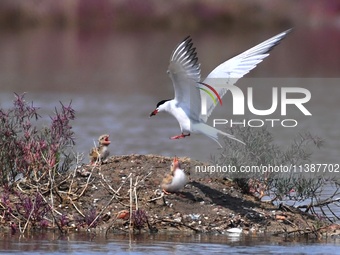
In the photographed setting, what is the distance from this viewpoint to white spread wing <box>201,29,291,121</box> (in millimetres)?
12328

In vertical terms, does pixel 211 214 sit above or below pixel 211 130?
below

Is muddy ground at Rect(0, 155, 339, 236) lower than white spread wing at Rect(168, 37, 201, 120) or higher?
lower

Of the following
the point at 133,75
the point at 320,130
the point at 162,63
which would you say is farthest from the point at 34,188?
the point at 162,63

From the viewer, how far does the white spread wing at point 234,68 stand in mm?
12328

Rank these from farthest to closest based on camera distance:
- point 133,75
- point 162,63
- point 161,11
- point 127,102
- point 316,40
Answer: point 161,11 < point 316,40 < point 162,63 < point 133,75 < point 127,102

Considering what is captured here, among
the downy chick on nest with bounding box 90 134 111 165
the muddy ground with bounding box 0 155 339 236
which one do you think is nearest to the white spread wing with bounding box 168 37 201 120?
the muddy ground with bounding box 0 155 339 236

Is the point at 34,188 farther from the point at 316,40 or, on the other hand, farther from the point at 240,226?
the point at 316,40

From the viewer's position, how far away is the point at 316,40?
44.0 meters

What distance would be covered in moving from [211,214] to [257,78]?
A: 18901 millimetres

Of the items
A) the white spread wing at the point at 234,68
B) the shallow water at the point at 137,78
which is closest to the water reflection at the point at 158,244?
the white spread wing at the point at 234,68

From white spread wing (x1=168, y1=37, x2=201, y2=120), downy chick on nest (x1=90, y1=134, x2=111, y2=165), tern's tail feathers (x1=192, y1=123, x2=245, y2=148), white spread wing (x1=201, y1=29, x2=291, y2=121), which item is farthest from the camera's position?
downy chick on nest (x1=90, y1=134, x2=111, y2=165)

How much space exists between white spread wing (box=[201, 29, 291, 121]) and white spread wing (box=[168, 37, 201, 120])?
20 centimetres

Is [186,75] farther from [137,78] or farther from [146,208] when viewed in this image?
[137,78]

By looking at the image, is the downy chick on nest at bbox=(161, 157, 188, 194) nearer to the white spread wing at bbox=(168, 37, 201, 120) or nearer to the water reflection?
the water reflection
